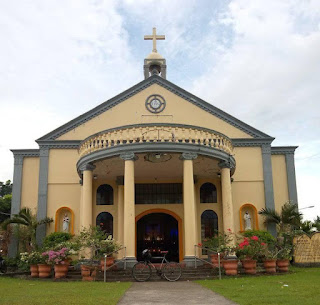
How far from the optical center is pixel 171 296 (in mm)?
9789

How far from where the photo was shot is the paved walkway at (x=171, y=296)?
28.6ft

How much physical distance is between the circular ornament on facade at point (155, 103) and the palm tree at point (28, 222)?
27.5 ft

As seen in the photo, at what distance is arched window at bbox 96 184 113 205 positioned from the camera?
73.8 ft

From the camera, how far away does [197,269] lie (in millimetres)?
15016

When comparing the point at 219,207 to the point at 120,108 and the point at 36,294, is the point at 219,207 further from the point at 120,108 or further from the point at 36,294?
the point at 36,294

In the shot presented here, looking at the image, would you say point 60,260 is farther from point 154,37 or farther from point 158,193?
point 154,37

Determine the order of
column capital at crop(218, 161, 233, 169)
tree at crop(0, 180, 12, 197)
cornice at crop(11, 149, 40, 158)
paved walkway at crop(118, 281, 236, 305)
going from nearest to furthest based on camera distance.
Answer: paved walkway at crop(118, 281, 236, 305) < column capital at crop(218, 161, 233, 169) < cornice at crop(11, 149, 40, 158) < tree at crop(0, 180, 12, 197)

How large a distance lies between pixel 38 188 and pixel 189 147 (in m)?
10.3

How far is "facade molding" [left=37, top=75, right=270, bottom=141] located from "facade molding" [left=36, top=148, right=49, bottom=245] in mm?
1206

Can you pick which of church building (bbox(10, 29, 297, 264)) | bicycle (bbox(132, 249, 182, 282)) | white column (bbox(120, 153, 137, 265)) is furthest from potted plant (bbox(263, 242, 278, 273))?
church building (bbox(10, 29, 297, 264))

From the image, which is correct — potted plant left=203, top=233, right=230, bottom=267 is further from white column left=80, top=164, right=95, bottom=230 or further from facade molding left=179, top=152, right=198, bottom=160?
white column left=80, top=164, right=95, bottom=230

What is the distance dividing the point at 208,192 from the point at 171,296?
13.2 meters

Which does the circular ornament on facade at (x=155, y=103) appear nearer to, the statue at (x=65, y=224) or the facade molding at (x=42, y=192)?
the facade molding at (x=42, y=192)

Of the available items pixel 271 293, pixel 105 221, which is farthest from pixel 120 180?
pixel 271 293
